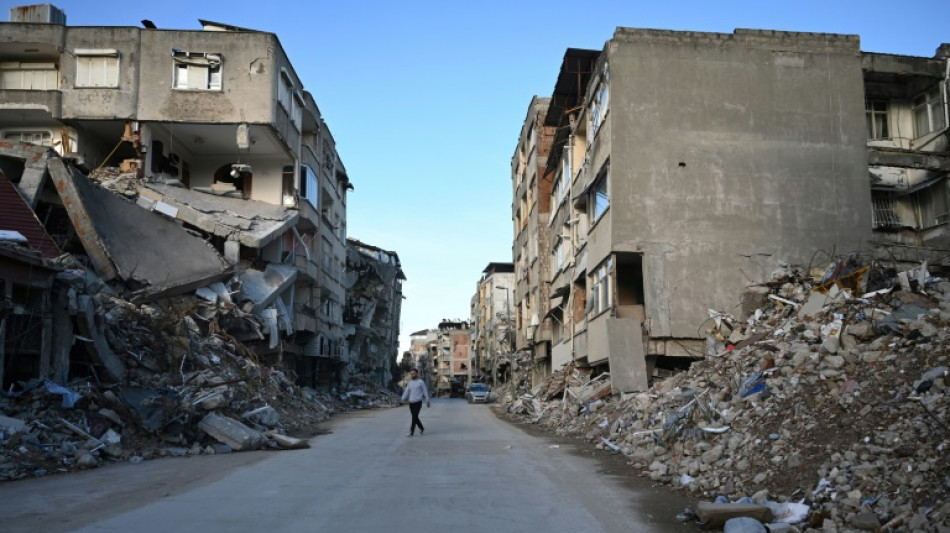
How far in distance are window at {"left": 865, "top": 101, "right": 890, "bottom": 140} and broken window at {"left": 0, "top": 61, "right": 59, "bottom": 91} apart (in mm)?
32499

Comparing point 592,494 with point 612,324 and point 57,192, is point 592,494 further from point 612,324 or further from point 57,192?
point 57,192

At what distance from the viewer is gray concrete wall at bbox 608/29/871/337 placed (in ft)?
73.6

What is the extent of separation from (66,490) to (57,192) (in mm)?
14613

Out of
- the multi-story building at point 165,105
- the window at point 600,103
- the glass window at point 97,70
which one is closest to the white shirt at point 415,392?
the window at point 600,103

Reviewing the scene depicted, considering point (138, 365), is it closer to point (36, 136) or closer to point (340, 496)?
point (340, 496)

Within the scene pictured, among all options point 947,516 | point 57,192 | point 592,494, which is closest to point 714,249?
point 592,494

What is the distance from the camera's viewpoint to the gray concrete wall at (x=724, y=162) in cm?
2242

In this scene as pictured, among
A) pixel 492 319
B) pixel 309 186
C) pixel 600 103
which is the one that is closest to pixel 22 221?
pixel 600 103

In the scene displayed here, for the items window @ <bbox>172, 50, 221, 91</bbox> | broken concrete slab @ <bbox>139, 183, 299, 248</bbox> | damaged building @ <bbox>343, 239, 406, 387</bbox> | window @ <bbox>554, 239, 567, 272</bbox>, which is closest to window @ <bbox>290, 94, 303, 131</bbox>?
window @ <bbox>172, 50, 221, 91</bbox>

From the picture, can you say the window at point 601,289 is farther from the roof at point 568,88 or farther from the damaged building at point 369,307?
the damaged building at point 369,307

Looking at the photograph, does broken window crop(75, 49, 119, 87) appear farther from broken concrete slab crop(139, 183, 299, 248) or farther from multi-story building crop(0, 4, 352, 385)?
broken concrete slab crop(139, 183, 299, 248)

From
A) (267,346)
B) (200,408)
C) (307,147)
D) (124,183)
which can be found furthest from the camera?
(307,147)

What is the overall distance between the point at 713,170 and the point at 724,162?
428 millimetres

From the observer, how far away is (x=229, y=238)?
28.3m
